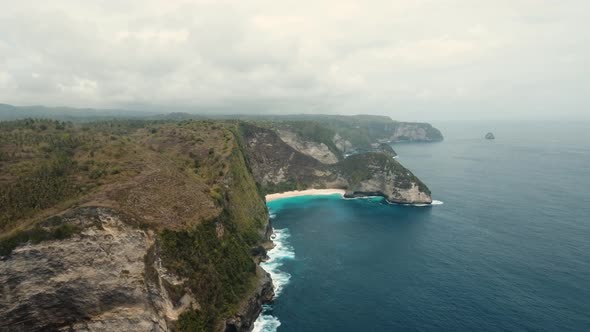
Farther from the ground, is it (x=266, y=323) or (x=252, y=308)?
(x=252, y=308)

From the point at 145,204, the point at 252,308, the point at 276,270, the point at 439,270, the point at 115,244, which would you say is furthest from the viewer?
the point at 276,270

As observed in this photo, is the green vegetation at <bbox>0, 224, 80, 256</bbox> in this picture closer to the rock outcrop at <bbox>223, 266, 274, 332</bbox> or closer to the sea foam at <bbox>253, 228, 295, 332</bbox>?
the rock outcrop at <bbox>223, 266, 274, 332</bbox>

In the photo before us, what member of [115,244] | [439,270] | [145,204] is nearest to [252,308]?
[145,204]

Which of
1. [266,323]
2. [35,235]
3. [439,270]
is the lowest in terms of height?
[266,323]

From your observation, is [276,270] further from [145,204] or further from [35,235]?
[35,235]

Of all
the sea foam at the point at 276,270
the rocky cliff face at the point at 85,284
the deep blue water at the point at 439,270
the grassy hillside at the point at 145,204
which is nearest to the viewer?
the rocky cliff face at the point at 85,284

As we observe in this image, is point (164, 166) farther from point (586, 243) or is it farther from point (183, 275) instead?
point (586, 243)

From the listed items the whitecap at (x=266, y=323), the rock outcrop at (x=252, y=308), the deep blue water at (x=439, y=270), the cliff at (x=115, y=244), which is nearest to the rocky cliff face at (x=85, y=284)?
the cliff at (x=115, y=244)

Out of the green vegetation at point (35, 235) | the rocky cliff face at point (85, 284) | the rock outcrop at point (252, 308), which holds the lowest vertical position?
the rock outcrop at point (252, 308)

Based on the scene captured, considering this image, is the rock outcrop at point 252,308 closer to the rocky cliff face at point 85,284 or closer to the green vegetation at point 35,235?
the rocky cliff face at point 85,284
